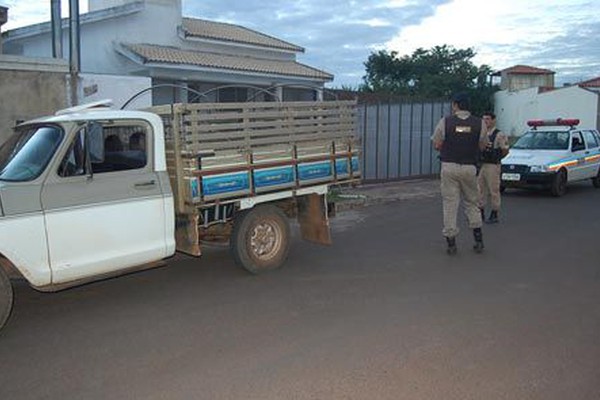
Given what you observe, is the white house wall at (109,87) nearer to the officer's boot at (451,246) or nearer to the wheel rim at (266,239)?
the wheel rim at (266,239)

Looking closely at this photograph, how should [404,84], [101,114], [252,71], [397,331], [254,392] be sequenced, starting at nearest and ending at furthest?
[254,392], [397,331], [101,114], [252,71], [404,84]

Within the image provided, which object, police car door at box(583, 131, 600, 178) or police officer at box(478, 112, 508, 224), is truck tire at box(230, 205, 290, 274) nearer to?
police officer at box(478, 112, 508, 224)

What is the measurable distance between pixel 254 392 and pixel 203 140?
118 inches

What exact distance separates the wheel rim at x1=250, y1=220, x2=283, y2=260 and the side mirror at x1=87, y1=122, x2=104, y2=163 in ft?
6.39

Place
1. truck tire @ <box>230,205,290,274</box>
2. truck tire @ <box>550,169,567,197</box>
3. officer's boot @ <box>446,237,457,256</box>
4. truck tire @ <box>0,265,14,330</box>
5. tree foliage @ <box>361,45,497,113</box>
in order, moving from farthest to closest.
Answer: tree foliage @ <box>361,45,497,113</box> → truck tire @ <box>550,169,567,197</box> → officer's boot @ <box>446,237,457,256</box> → truck tire @ <box>230,205,290,274</box> → truck tire @ <box>0,265,14,330</box>

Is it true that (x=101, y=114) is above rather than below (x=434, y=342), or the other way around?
above

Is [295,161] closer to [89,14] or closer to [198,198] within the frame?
[198,198]

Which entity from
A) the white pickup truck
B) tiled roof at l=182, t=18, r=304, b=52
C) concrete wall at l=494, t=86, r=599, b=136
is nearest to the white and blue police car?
the white pickup truck

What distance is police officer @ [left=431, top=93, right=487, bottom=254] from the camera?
780 cm

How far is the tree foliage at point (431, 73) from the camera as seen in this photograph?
38031 millimetres

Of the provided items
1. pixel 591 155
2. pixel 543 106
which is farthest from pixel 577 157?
pixel 543 106

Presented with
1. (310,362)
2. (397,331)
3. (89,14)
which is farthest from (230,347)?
(89,14)

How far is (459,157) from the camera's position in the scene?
7.79 meters

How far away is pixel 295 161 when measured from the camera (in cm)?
707
